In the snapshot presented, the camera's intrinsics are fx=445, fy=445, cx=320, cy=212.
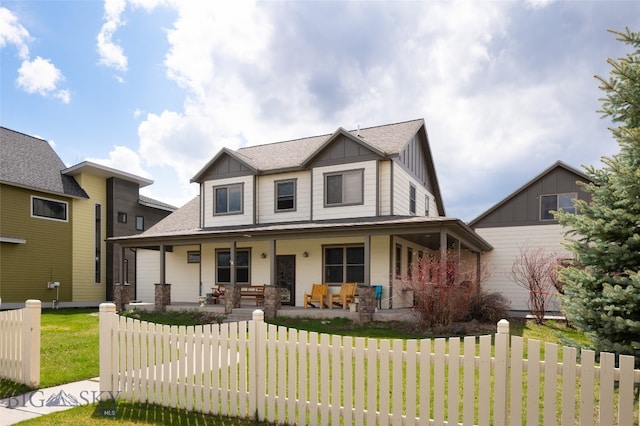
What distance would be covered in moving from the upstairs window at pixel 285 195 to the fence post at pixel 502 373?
1457 cm

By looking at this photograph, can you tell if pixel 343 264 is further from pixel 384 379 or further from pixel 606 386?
pixel 606 386

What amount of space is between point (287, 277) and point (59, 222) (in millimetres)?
12795

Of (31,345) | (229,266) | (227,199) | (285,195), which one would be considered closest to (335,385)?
(31,345)

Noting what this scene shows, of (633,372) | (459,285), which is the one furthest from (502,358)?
(459,285)

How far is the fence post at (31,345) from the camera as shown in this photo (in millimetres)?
6594

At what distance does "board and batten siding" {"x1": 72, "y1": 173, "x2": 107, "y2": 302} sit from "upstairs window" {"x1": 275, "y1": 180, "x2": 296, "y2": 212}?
11.5m

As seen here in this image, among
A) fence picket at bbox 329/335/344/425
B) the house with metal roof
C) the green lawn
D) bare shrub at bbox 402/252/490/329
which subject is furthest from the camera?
the house with metal roof

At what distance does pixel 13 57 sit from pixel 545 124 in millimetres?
17404

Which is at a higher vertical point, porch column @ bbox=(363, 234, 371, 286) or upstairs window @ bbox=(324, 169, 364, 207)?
upstairs window @ bbox=(324, 169, 364, 207)

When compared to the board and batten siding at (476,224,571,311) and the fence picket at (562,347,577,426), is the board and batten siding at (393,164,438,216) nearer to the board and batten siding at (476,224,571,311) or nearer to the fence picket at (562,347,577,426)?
the board and batten siding at (476,224,571,311)

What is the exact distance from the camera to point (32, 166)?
2222 centimetres

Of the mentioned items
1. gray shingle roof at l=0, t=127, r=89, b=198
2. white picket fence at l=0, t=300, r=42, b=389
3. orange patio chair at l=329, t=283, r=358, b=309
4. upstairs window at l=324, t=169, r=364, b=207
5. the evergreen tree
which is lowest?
orange patio chair at l=329, t=283, r=358, b=309

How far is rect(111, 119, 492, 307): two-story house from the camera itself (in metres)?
16.3

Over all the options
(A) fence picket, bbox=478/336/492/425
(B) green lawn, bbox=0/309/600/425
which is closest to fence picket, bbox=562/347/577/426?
(A) fence picket, bbox=478/336/492/425
